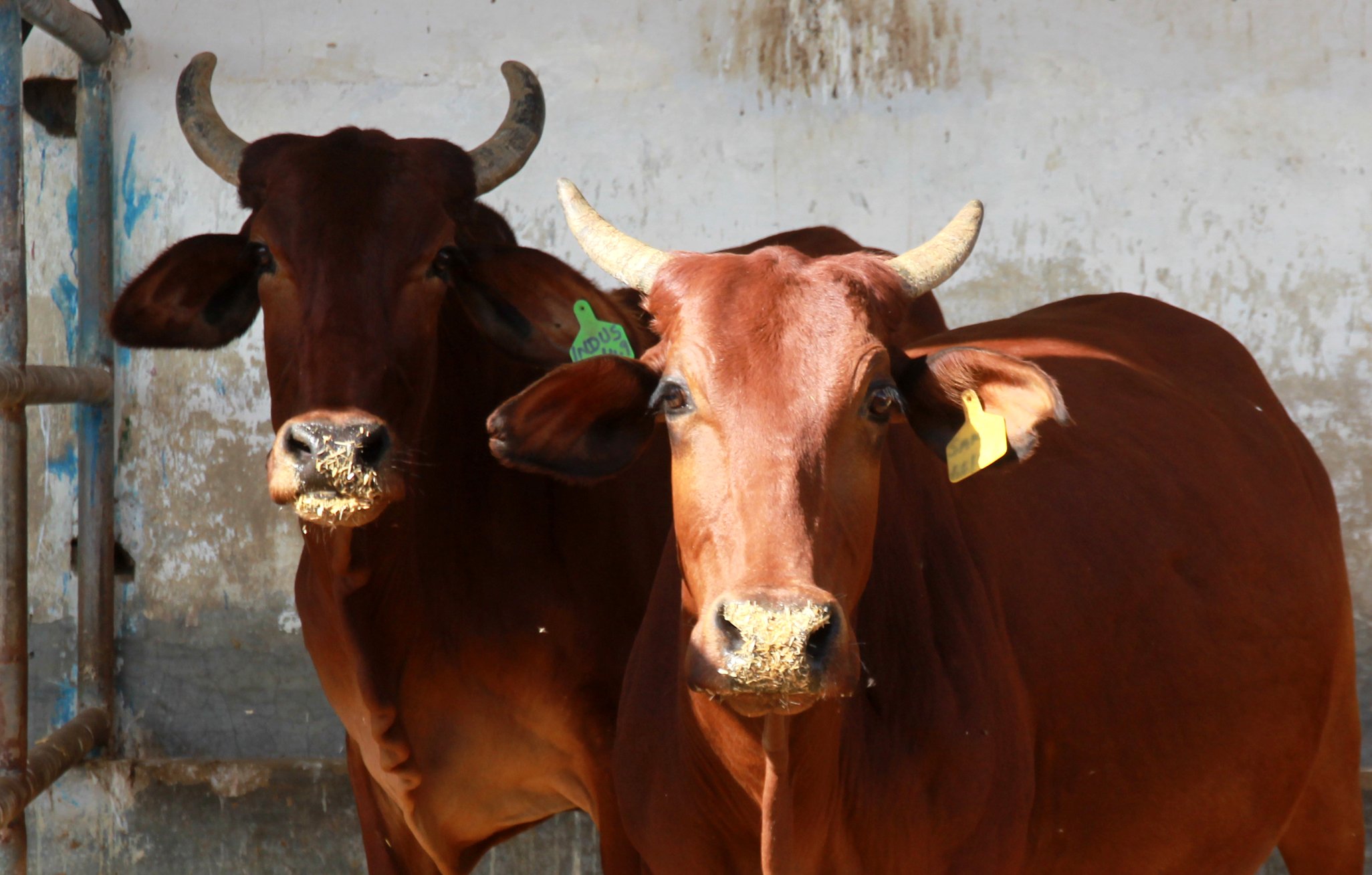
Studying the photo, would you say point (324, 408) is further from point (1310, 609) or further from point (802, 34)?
point (802, 34)

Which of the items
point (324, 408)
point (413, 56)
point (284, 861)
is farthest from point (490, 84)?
point (284, 861)

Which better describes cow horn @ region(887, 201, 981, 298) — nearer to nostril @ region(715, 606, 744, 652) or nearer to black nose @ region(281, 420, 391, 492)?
nostril @ region(715, 606, 744, 652)

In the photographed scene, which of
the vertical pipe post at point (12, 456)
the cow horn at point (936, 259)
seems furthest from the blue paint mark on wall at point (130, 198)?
the cow horn at point (936, 259)

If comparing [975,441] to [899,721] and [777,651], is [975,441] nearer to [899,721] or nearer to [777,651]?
[899,721]

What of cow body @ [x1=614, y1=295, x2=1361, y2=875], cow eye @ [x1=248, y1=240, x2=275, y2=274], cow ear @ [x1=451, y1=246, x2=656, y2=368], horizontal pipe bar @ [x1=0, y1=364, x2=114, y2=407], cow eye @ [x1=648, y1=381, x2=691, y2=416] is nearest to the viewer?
cow eye @ [x1=648, y1=381, x2=691, y2=416]

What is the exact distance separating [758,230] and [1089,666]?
103 inches

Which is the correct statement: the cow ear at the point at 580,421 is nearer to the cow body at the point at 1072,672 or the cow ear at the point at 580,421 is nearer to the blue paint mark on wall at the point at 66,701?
the cow body at the point at 1072,672

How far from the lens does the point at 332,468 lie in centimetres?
299

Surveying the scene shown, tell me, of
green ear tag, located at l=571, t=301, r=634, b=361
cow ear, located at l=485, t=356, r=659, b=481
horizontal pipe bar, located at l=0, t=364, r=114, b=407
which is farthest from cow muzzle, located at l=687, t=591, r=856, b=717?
horizontal pipe bar, located at l=0, t=364, r=114, b=407

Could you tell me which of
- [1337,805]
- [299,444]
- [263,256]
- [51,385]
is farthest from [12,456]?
[1337,805]

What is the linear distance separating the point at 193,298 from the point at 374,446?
3.23ft

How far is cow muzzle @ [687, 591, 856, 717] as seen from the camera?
7.06 feet

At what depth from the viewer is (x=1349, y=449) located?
5.27 metres

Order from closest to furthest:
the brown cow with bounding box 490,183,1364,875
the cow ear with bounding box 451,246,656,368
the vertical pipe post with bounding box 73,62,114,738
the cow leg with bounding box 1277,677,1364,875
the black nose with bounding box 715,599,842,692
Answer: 1. the black nose with bounding box 715,599,842,692
2. the brown cow with bounding box 490,183,1364,875
3. the cow ear with bounding box 451,246,656,368
4. the cow leg with bounding box 1277,677,1364,875
5. the vertical pipe post with bounding box 73,62,114,738
